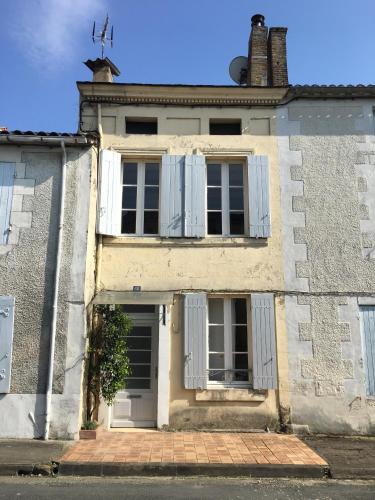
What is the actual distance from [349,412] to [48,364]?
5102mm

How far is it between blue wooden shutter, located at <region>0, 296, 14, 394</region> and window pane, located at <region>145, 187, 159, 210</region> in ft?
9.93

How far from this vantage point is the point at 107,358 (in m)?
7.62

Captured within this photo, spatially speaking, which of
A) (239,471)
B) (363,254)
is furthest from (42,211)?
(363,254)

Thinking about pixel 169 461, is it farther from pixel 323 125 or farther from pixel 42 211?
pixel 323 125

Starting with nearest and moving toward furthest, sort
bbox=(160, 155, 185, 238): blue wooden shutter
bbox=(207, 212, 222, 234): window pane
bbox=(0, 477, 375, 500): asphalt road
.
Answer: bbox=(0, 477, 375, 500): asphalt road
bbox=(160, 155, 185, 238): blue wooden shutter
bbox=(207, 212, 222, 234): window pane

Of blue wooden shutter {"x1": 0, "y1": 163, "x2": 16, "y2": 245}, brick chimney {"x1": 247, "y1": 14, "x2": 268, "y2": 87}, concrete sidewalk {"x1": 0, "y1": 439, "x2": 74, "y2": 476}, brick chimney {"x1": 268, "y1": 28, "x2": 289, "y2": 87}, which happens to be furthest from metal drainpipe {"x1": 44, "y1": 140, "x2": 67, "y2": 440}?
brick chimney {"x1": 268, "y1": 28, "x2": 289, "y2": 87}

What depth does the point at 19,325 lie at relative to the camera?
7461 mm

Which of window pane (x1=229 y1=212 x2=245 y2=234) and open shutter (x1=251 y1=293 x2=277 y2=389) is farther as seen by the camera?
window pane (x1=229 y1=212 x2=245 y2=234)

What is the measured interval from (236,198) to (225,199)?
224 mm

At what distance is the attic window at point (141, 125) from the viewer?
9047mm

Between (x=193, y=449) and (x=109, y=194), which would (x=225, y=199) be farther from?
(x=193, y=449)

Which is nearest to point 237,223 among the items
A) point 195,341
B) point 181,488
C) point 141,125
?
point 195,341

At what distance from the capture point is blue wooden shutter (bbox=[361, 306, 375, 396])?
790cm

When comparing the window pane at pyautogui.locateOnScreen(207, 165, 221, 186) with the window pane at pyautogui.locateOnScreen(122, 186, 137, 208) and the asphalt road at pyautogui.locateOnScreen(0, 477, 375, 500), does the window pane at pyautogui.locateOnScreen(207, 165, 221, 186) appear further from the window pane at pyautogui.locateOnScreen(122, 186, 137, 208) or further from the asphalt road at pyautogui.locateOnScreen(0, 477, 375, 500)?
the asphalt road at pyautogui.locateOnScreen(0, 477, 375, 500)
